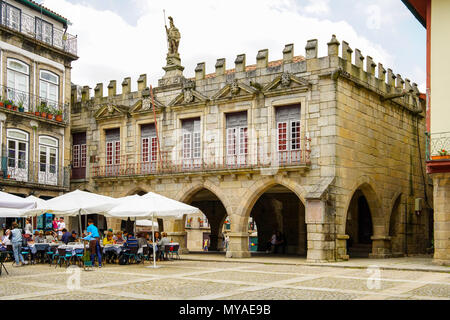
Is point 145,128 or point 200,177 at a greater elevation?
point 145,128

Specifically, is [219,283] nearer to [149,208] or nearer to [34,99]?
[149,208]

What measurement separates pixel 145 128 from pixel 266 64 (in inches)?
243

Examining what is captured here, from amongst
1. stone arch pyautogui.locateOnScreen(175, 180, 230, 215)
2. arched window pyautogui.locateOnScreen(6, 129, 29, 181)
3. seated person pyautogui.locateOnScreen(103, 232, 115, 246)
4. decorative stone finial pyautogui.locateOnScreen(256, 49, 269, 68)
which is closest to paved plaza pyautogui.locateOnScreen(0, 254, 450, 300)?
seated person pyautogui.locateOnScreen(103, 232, 115, 246)

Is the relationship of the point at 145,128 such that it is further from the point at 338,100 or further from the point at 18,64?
the point at 338,100

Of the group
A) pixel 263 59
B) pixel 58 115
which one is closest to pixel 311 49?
pixel 263 59

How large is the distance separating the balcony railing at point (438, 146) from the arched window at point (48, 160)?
15.2 m

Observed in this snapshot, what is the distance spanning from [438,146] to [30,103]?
51.5ft

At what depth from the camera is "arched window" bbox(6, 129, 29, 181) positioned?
22.9m

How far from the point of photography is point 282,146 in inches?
819

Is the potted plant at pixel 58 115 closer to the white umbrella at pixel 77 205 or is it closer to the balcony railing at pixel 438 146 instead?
the white umbrella at pixel 77 205

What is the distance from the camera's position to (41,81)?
2444cm

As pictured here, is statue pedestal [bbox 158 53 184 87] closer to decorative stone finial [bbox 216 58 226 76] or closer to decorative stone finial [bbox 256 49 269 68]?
decorative stone finial [bbox 216 58 226 76]
